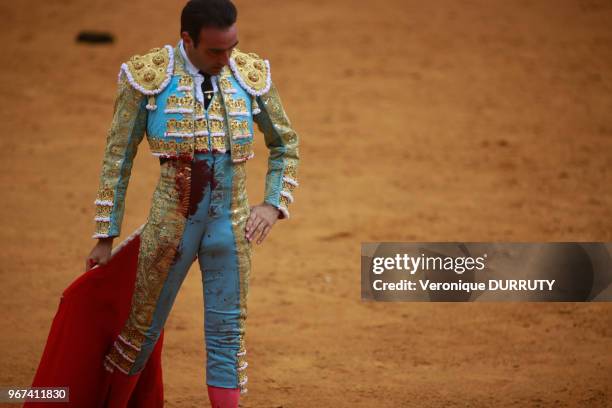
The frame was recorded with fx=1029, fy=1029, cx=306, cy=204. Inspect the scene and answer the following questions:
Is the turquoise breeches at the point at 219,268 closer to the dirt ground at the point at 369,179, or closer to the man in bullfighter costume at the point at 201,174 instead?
the man in bullfighter costume at the point at 201,174

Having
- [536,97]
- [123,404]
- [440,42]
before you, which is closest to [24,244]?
[123,404]

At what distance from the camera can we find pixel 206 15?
13.2 feet

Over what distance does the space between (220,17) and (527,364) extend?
3193mm

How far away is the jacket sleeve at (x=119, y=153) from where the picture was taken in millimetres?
4152

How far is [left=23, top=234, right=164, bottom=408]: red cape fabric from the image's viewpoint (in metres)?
4.57

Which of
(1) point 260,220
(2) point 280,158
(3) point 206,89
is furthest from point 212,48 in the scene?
(1) point 260,220

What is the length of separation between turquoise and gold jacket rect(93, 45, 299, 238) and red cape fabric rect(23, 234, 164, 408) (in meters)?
0.39

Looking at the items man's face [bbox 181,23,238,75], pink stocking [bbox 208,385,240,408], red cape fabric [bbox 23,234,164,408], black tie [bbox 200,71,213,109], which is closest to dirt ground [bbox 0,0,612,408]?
red cape fabric [bbox 23,234,164,408]

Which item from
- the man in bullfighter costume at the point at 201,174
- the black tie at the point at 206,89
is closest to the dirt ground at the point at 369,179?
the man in bullfighter costume at the point at 201,174

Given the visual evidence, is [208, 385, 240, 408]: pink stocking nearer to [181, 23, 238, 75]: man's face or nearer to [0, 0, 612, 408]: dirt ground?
[0, 0, 612, 408]: dirt ground

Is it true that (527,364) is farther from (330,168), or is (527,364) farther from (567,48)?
(567,48)

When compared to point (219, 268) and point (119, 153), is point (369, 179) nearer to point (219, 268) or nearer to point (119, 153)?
point (219, 268)

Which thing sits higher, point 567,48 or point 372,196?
point 567,48

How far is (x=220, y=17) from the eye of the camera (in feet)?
13.2
